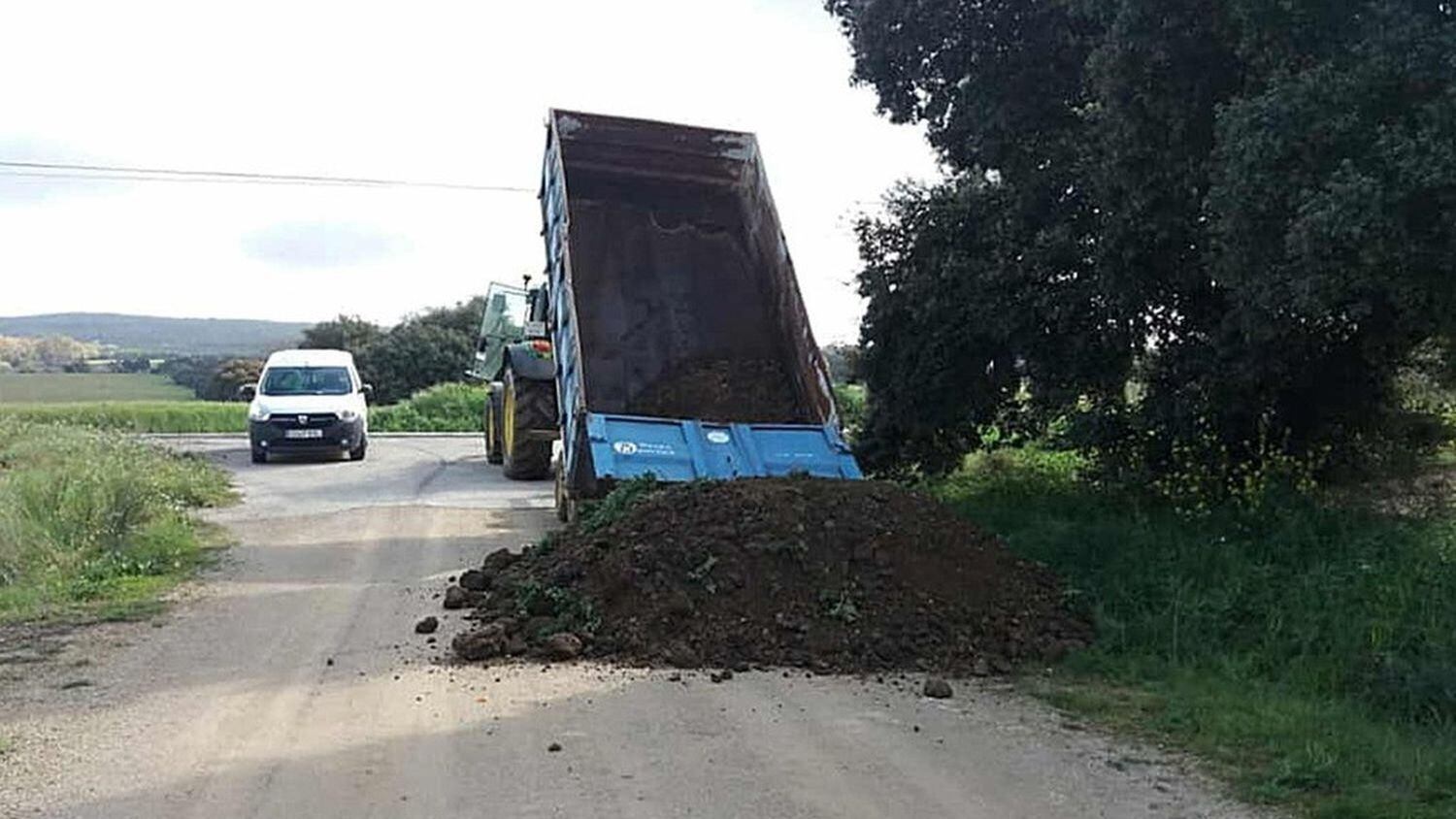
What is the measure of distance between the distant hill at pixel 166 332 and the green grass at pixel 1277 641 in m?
52.8

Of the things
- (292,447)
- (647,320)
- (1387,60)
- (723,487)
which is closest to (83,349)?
(292,447)

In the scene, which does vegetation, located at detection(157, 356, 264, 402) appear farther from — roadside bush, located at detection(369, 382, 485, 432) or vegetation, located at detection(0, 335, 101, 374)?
roadside bush, located at detection(369, 382, 485, 432)

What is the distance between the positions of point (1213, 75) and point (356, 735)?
7169mm

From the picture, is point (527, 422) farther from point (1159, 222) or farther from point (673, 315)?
point (1159, 222)

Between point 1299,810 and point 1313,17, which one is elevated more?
point 1313,17

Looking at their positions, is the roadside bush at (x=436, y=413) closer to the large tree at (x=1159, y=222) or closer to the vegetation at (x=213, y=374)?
the vegetation at (x=213, y=374)

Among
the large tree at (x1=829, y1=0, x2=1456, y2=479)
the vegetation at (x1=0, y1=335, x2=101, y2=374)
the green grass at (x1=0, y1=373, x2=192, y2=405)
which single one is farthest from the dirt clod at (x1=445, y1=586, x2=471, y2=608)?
the vegetation at (x1=0, y1=335, x2=101, y2=374)

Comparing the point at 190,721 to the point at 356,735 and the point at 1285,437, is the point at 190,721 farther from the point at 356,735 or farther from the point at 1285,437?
the point at 1285,437

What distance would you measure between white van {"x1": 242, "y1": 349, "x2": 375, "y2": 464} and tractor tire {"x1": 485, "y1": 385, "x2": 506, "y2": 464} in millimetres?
2141

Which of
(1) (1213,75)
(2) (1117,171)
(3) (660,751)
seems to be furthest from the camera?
(2) (1117,171)

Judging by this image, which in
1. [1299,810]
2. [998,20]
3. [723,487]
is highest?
[998,20]

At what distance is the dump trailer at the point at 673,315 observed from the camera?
12.4 metres

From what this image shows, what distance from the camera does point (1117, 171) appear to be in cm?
1064

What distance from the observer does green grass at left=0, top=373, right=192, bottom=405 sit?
37719 millimetres
